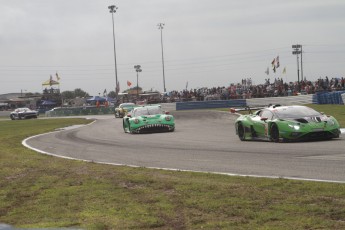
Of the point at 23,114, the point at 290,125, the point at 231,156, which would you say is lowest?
the point at 23,114

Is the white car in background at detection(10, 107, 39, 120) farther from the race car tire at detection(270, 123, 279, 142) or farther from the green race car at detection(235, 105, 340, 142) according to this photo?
the race car tire at detection(270, 123, 279, 142)

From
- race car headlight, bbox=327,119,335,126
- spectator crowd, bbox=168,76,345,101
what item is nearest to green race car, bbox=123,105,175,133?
race car headlight, bbox=327,119,335,126

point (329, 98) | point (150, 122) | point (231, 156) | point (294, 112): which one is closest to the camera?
point (231, 156)

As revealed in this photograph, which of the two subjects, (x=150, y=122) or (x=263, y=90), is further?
(x=263, y=90)

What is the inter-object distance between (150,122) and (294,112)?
30.7ft

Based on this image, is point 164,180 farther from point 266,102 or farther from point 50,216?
point 266,102

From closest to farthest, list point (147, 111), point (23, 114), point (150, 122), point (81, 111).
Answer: point (150, 122) → point (147, 111) → point (23, 114) → point (81, 111)

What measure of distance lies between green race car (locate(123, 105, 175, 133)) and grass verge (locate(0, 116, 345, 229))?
13.9 meters

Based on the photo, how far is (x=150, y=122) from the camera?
24.5m

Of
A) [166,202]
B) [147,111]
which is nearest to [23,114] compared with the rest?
[147,111]

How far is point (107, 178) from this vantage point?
9.83 m

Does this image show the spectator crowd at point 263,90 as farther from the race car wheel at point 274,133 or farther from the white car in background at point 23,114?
the race car wheel at point 274,133

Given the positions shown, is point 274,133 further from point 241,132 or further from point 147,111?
point 147,111

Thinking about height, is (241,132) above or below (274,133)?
below
